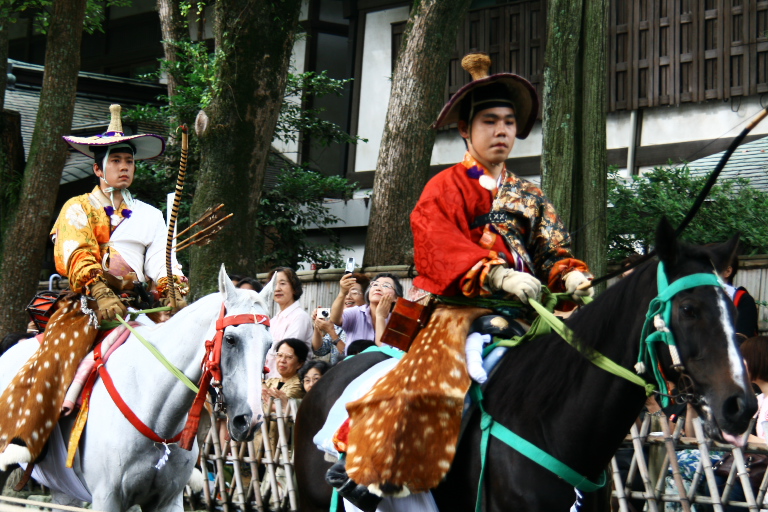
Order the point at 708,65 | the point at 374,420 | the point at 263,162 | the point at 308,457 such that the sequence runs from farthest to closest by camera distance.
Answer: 1. the point at 708,65
2. the point at 263,162
3. the point at 308,457
4. the point at 374,420

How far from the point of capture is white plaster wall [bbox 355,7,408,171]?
14.6 meters

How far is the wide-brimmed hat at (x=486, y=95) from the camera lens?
13.6ft

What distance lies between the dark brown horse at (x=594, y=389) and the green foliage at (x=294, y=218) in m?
9.77

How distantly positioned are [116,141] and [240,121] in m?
3.20

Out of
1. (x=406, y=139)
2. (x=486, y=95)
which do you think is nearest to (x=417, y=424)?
(x=486, y=95)

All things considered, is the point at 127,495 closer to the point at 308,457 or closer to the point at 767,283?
the point at 308,457

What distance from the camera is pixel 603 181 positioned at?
7.12m

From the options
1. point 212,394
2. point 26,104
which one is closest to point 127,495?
point 212,394

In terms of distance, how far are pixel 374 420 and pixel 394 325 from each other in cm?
51

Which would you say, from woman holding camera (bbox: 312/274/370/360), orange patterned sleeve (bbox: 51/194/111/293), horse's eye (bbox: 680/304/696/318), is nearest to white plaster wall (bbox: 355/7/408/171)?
woman holding camera (bbox: 312/274/370/360)

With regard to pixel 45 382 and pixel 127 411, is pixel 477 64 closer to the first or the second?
pixel 127 411

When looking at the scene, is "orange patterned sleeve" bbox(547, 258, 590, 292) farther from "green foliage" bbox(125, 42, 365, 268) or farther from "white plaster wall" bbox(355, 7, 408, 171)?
"white plaster wall" bbox(355, 7, 408, 171)

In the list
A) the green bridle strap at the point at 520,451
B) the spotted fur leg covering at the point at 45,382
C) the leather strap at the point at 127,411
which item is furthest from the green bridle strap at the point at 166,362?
the green bridle strap at the point at 520,451

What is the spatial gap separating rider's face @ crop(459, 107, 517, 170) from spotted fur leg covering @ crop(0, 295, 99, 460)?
117 inches
